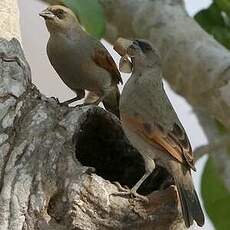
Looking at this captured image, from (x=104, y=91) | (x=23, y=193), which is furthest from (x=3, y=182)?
(x=104, y=91)

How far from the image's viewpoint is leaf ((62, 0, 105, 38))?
246 centimetres

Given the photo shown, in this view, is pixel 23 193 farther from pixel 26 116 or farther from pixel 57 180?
pixel 26 116

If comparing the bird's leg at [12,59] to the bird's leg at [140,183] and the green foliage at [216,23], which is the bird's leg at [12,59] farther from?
the green foliage at [216,23]

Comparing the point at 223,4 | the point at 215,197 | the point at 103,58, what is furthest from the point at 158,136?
the point at 223,4

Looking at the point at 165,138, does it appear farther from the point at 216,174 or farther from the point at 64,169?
the point at 216,174

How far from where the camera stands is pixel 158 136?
240 cm

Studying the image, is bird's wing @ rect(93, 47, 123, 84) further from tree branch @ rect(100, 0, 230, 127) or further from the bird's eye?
tree branch @ rect(100, 0, 230, 127)

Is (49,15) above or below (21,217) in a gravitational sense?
above

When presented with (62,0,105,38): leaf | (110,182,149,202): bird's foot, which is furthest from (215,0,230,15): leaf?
(110,182,149,202): bird's foot

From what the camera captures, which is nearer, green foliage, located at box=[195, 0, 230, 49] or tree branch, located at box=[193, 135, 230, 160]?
tree branch, located at box=[193, 135, 230, 160]

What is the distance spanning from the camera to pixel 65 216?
7.22 ft

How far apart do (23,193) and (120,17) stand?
3.54 ft

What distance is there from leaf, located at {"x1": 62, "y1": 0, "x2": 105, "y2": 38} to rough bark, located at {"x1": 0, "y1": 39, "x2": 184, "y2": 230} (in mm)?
192

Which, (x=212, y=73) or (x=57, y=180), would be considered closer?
(x=57, y=180)
